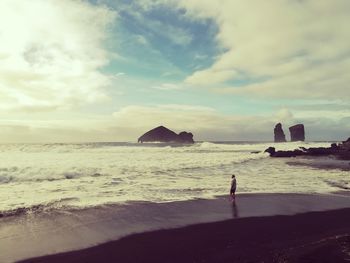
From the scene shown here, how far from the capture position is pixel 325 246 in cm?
1001

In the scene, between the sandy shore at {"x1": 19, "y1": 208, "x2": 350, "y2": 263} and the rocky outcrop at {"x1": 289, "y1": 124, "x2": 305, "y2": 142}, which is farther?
the rocky outcrop at {"x1": 289, "y1": 124, "x2": 305, "y2": 142}

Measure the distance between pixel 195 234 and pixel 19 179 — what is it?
19.9 m

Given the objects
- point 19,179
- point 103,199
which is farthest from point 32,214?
point 19,179

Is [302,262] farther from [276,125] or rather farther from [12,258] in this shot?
[276,125]

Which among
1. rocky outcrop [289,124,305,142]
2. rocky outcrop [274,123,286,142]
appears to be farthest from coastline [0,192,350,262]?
rocky outcrop [274,123,286,142]

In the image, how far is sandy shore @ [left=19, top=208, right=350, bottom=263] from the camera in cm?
958

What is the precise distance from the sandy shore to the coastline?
1.92 feet

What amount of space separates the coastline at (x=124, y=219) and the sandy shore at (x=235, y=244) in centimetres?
59

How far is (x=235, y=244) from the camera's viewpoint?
11.0 metres

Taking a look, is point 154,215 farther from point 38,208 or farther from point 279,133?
point 279,133

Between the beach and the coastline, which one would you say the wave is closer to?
the beach

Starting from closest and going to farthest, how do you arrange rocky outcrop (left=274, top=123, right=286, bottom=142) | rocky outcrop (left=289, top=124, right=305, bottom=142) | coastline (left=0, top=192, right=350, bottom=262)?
coastline (left=0, top=192, right=350, bottom=262), rocky outcrop (left=289, top=124, right=305, bottom=142), rocky outcrop (left=274, top=123, right=286, bottom=142)

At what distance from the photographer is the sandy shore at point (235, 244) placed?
958 cm

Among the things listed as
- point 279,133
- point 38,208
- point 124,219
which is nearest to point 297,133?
point 279,133
